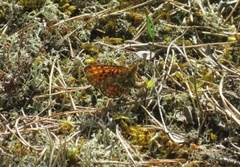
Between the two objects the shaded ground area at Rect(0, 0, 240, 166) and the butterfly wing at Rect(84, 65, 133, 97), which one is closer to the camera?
the shaded ground area at Rect(0, 0, 240, 166)

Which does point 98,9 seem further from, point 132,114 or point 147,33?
point 132,114

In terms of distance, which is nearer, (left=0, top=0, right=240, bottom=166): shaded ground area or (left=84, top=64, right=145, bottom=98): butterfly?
(left=0, top=0, right=240, bottom=166): shaded ground area

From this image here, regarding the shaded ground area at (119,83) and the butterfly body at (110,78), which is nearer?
the shaded ground area at (119,83)
